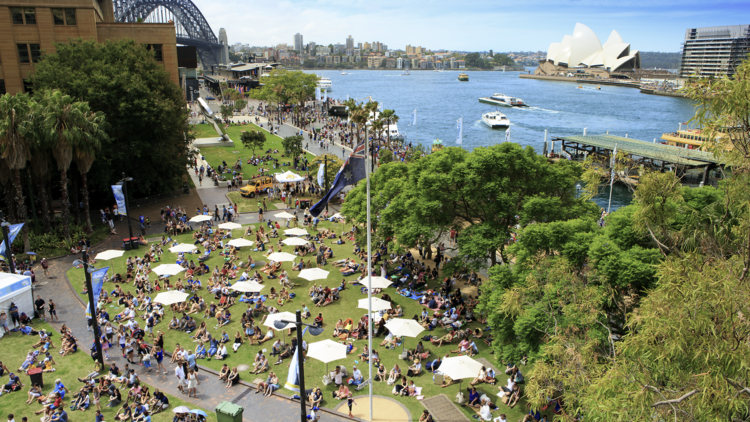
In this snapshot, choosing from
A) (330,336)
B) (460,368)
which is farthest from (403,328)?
(330,336)

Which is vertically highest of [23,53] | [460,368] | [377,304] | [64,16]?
[64,16]

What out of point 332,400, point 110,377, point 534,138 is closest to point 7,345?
point 110,377

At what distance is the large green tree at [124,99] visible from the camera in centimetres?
4041

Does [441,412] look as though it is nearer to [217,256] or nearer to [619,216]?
[619,216]

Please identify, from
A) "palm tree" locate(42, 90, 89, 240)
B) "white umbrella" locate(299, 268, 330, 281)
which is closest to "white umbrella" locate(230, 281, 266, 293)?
"white umbrella" locate(299, 268, 330, 281)

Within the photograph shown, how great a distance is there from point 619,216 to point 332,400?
1288 centimetres

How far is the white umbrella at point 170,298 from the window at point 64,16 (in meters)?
33.8

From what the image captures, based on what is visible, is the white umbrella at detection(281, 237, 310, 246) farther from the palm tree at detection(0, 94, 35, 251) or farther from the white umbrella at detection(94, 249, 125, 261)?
the palm tree at detection(0, 94, 35, 251)

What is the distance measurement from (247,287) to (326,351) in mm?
8196

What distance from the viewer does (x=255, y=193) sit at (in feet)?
165

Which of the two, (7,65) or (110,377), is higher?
(7,65)

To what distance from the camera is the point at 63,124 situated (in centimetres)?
3353

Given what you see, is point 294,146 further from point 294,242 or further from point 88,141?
point 294,242

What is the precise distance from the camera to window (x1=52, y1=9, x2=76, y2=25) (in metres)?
46.1
